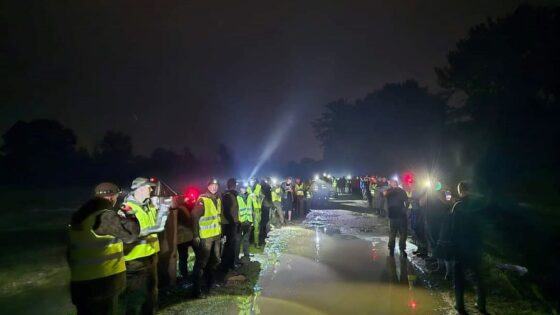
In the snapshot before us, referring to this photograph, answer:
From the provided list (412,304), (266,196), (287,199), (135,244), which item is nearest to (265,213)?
(266,196)

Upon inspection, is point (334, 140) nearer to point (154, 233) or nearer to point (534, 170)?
point (534, 170)

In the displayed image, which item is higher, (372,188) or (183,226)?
(372,188)

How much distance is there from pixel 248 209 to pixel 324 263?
236cm

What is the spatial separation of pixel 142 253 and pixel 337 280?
4.58 metres

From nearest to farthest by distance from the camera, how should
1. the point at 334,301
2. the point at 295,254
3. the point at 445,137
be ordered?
the point at 334,301
the point at 295,254
the point at 445,137

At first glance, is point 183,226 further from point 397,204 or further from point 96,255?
point 397,204

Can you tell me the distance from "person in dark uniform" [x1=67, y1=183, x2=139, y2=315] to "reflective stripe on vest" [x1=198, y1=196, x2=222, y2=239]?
3.00 m

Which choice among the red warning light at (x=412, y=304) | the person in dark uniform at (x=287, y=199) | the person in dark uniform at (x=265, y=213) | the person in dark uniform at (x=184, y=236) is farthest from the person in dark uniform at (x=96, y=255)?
the person in dark uniform at (x=287, y=199)

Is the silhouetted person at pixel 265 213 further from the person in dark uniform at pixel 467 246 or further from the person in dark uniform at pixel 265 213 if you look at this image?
the person in dark uniform at pixel 467 246

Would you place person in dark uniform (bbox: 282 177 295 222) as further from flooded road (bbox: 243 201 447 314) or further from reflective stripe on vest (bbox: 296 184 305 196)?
flooded road (bbox: 243 201 447 314)

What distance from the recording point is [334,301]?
740 cm

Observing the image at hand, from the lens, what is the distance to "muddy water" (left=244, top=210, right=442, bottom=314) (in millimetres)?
7066

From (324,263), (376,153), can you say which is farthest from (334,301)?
(376,153)

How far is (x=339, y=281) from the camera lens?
28.8 feet
